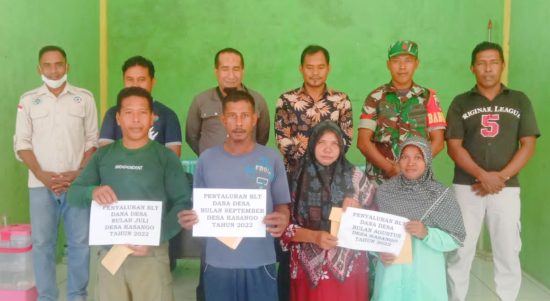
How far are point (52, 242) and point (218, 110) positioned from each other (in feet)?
4.94

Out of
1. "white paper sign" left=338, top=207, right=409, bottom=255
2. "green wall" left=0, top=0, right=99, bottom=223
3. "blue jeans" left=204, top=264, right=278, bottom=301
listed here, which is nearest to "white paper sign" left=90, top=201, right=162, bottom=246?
"blue jeans" left=204, top=264, right=278, bottom=301

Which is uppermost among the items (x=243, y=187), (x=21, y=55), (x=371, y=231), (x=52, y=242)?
(x=21, y=55)

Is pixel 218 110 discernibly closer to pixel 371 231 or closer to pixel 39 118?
pixel 39 118

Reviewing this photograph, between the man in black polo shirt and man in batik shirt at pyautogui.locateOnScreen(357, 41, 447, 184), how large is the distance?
22 cm

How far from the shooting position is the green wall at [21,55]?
4199 millimetres

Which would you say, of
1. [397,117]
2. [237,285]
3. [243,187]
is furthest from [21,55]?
[397,117]

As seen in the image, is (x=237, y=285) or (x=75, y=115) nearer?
(x=237, y=285)

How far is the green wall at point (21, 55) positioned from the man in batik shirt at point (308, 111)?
2.24 metres

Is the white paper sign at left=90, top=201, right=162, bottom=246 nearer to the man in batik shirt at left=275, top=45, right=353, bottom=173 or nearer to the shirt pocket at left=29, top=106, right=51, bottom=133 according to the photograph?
the man in batik shirt at left=275, top=45, right=353, bottom=173

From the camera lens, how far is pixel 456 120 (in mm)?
3770

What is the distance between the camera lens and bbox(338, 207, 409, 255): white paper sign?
275 centimetres

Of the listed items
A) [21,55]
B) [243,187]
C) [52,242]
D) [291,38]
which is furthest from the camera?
[291,38]

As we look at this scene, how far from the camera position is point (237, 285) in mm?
2756

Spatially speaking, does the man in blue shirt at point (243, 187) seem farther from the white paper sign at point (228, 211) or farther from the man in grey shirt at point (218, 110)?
the man in grey shirt at point (218, 110)
